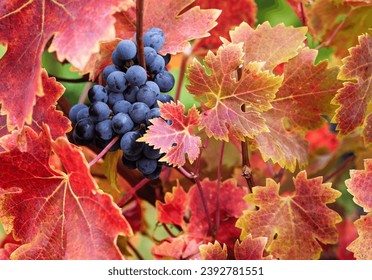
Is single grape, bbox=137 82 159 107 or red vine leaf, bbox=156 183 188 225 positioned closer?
single grape, bbox=137 82 159 107

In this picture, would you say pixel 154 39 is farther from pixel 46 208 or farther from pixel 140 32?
pixel 46 208

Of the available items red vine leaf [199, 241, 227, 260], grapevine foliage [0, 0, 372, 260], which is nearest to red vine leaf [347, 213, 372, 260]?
grapevine foliage [0, 0, 372, 260]

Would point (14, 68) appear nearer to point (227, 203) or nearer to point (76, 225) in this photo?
point (76, 225)

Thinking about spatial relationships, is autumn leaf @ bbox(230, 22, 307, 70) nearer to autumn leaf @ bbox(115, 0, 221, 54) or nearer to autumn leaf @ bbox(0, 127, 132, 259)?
autumn leaf @ bbox(115, 0, 221, 54)

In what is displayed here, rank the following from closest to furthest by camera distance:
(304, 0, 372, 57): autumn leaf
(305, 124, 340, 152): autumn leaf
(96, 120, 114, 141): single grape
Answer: (96, 120, 114, 141): single grape
(304, 0, 372, 57): autumn leaf
(305, 124, 340, 152): autumn leaf

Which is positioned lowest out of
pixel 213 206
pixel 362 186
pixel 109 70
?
pixel 213 206

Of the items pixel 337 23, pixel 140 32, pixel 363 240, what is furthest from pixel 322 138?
pixel 140 32
